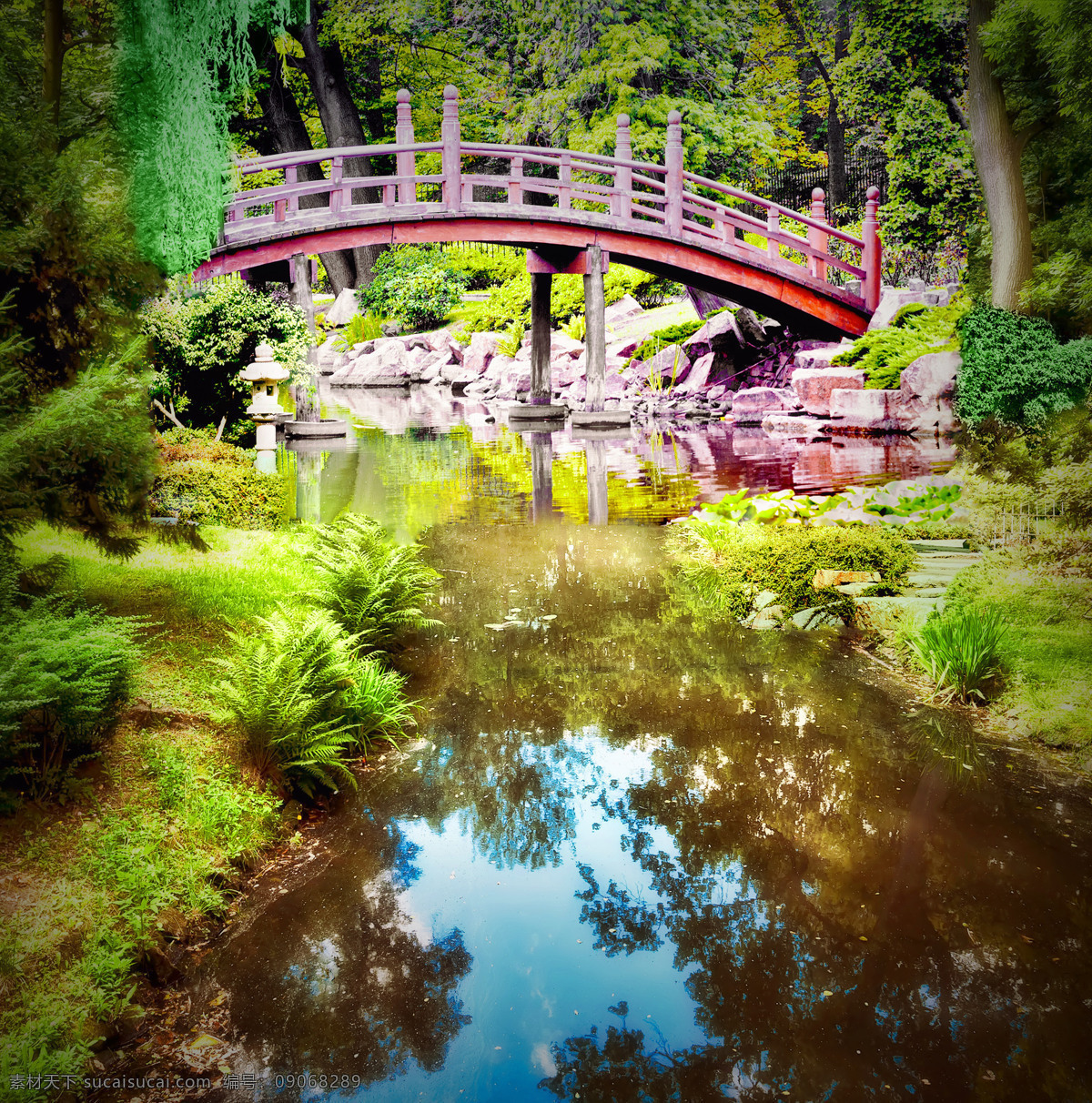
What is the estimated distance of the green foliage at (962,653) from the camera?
172 inches

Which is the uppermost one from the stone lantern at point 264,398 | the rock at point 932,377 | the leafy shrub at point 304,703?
the rock at point 932,377

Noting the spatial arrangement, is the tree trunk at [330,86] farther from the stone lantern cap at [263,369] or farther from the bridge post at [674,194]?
the stone lantern cap at [263,369]

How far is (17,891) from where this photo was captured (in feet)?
8.69

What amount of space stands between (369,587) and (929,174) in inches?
568

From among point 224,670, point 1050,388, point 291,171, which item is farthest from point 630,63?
point 224,670

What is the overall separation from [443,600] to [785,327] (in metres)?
14.3

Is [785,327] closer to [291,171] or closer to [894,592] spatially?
[291,171]

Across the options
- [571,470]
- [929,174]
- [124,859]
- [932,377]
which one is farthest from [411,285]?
[124,859]

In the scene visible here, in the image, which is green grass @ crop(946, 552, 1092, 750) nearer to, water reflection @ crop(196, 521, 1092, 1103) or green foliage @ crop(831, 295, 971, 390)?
water reflection @ crop(196, 521, 1092, 1103)

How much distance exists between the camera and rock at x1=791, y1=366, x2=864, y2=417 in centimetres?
1490

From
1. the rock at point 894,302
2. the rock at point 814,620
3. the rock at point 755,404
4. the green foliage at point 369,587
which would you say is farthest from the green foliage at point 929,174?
the green foliage at point 369,587

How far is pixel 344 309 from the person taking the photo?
2605 cm

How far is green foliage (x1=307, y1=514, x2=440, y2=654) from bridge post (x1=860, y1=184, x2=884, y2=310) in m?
12.8

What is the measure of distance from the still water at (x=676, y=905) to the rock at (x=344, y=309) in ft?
73.2
